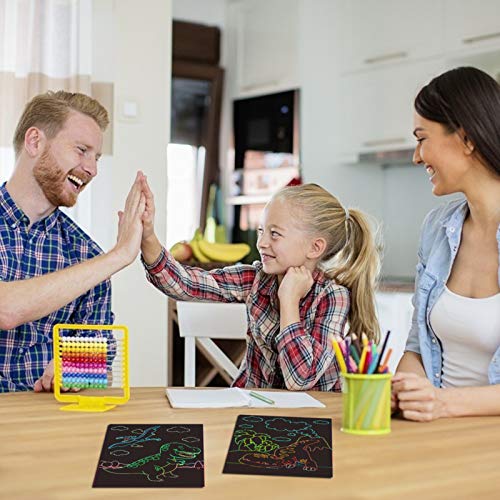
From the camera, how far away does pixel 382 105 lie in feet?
16.4

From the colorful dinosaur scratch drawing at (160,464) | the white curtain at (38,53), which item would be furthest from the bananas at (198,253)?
the colorful dinosaur scratch drawing at (160,464)

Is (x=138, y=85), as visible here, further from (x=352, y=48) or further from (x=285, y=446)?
(x=285, y=446)

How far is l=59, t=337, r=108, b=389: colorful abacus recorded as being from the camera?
1.69 metres

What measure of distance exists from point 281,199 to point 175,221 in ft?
11.9

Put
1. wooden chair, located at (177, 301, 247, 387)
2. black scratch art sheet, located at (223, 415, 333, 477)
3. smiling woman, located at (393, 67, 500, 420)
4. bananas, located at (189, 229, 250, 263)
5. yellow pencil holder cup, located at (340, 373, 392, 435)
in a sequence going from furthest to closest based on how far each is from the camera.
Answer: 1. bananas, located at (189, 229, 250, 263)
2. wooden chair, located at (177, 301, 247, 387)
3. smiling woman, located at (393, 67, 500, 420)
4. yellow pencil holder cup, located at (340, 373, 392, 435)
5. black scratch art sheet, located at (223, 415, 333, 477)

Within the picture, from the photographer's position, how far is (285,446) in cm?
135

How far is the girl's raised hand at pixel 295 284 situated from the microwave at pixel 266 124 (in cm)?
328

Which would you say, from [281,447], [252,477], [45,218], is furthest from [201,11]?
[252,477]

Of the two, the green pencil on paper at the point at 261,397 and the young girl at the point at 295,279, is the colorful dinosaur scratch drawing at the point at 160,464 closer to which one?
the green pencil on paper at the point at 261,397

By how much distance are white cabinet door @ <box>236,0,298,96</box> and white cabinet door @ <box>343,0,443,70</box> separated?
13.6 inches

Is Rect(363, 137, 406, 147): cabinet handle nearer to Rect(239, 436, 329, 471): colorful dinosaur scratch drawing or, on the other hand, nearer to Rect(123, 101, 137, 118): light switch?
Rect(123, 101, 137, 118): light switch

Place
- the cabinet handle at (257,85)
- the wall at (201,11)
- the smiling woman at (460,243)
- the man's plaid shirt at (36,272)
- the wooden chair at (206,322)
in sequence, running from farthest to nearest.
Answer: the wall at (201,11), the cabinet handle at (257,85), the wooden chair at (206,322), the man's plaid shirt at (36,272), the smiling woman at (460,243)

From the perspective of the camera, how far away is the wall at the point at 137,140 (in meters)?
3.77

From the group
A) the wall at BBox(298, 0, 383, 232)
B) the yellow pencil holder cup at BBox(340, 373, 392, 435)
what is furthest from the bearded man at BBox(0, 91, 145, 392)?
the wall at BBox(298, 0, 383, 232)
